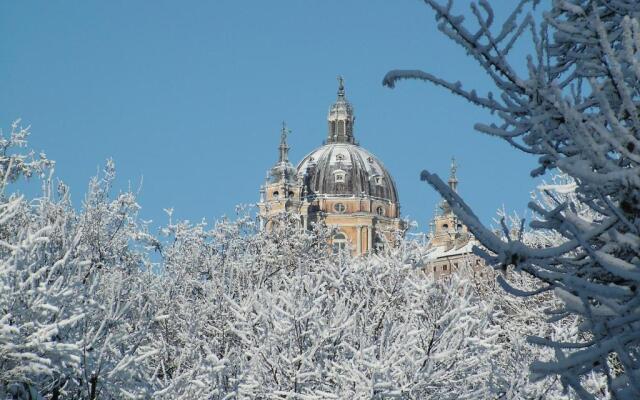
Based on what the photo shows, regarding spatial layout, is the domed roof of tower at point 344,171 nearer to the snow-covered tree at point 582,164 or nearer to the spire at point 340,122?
the spire at point 340,122

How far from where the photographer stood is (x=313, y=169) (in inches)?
4476

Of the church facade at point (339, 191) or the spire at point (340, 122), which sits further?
the spire at point (340, 122)

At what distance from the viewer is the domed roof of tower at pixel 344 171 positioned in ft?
362

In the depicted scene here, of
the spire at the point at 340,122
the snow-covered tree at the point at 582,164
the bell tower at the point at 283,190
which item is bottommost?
the snow-covered tree at the point at 582,164

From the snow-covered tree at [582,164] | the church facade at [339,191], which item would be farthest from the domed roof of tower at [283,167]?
the snow-covered tree at [582,164]

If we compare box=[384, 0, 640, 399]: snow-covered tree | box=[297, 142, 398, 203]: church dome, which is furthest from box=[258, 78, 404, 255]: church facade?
box=[384, 0, 640, 399]: snow-covered tree

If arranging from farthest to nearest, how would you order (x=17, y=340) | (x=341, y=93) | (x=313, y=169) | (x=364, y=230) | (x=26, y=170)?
1. (x=341, y=93)
2. (x=313, y=169)
3. (x=364, y=230)
4. (x=26, y=170)
5. (x=17, y=340)

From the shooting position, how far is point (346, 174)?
112 metres

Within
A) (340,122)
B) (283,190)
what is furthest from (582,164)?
(340,122)

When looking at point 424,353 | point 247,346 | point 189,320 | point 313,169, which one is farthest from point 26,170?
point 313,169

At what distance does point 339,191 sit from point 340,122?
15.8 meters

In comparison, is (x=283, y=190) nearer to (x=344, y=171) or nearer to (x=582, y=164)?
(x=344, y=171)

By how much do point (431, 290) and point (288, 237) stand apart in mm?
28371

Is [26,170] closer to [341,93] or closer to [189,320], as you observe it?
[189,320]
